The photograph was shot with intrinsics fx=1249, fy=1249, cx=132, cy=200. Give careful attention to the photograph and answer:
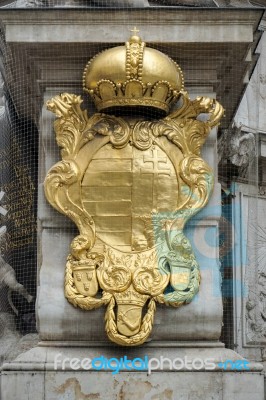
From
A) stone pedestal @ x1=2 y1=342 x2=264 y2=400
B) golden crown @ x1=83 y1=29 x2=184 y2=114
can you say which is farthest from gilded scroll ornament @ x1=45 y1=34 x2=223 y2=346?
stone pedestal @ x1=2 y1=342 x2=264 y2=400

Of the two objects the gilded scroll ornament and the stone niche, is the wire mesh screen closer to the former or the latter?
the stone niche

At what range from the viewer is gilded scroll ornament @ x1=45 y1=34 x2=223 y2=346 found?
31.4 ft

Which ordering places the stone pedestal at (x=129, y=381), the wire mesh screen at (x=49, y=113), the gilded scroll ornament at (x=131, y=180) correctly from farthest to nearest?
the wire mesh screen at (x=49, y=113), the gilded scroll ornament at (x=131, y=180), the stone pedestal at (x=129, y=381)

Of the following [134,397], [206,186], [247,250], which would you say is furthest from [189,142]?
[247,250]

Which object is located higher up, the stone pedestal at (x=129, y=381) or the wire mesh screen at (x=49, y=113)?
the wire mesh screen at (x=49, y=113)

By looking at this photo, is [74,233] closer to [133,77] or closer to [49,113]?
[49,113]

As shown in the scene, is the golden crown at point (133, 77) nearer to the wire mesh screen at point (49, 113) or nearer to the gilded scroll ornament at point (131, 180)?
the gilded scroll ornament at point (131, 180)

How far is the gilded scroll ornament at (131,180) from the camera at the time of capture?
9570 mm

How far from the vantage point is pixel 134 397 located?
933 centimetres

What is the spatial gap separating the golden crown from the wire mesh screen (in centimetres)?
17

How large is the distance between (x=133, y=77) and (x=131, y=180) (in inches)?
31.7

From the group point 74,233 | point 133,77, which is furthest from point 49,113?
point 74,233

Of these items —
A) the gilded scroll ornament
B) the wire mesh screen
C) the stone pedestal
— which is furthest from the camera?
the wire mesh screen

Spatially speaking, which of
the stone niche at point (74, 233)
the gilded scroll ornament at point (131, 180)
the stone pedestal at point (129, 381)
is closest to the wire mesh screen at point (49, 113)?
the stone niche at point (74, 233)
